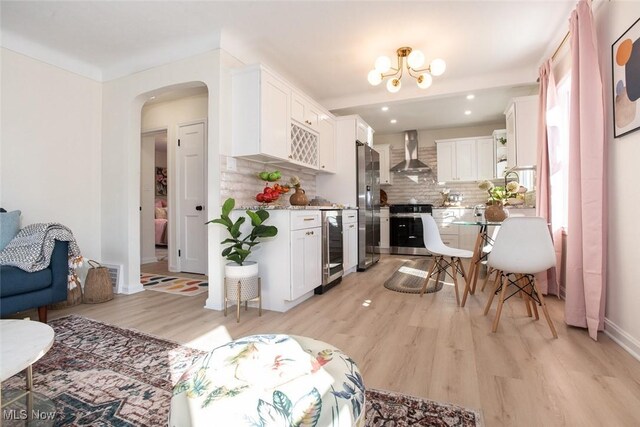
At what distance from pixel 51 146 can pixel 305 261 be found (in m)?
2.77

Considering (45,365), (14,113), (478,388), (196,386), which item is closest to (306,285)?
(478,388)

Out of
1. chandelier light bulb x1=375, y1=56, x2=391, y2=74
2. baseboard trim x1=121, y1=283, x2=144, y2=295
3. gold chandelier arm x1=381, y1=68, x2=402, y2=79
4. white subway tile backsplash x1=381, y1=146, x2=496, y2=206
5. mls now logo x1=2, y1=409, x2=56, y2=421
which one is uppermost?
gold chandelier arm x1=381, y1=68, x2=402, y2=79

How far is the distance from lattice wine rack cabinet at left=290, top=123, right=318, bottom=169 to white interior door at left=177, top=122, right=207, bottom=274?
1521mm

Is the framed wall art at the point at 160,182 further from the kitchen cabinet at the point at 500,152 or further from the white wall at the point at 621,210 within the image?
the white wall at the point at 621,210

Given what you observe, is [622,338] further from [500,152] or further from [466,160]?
[466,160]

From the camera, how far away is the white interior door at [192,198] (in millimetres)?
4227

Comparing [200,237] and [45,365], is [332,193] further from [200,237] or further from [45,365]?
[45,365]

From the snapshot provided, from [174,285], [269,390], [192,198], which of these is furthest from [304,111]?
[269,390]

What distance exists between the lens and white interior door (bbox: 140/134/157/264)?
5105 millimetres

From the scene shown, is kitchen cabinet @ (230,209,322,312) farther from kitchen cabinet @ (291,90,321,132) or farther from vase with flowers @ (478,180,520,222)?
vase with flowers @ (478,180,520,222)

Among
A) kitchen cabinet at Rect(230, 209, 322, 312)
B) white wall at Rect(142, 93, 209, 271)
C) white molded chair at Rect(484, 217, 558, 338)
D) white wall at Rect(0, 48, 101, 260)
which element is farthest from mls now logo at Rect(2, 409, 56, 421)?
white wall at Rect(142, 93, 209, 271)

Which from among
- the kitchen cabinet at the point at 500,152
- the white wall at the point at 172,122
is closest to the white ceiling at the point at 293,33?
the white wall at the point at 172,122

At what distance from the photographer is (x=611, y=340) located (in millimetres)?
1988

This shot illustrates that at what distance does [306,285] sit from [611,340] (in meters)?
2.24
